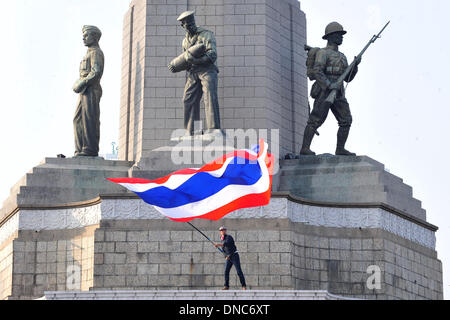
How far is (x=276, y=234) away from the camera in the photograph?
32719 mm

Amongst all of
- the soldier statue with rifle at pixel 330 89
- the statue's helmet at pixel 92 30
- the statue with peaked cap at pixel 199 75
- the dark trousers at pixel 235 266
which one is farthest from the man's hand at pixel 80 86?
the dark trousers at pixel 235 266

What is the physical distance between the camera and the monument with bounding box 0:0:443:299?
107ft

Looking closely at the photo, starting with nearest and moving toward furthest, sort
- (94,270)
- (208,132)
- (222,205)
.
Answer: (222,205)
(94,270)
(208,132)

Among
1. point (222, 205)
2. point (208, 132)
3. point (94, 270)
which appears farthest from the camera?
point (208, 132)

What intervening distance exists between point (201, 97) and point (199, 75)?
2.64 feet

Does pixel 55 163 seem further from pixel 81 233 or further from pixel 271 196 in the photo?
pixel 271 196

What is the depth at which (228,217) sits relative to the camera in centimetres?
3303

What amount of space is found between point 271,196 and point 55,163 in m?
6.65

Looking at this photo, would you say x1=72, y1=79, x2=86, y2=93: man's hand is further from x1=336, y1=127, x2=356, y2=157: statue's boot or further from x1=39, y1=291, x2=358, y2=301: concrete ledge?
x1=39, y1=291, x2=358, y2=301: concrete ledge

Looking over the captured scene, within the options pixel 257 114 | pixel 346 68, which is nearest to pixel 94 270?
pixel 257 114

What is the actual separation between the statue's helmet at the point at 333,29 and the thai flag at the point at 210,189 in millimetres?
7226

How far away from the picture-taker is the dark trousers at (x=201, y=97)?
115 feet

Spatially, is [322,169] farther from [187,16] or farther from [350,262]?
[187,16]

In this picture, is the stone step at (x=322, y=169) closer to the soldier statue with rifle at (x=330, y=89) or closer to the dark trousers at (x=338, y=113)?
the soldier statue with rifle at (x=330, y=89)
